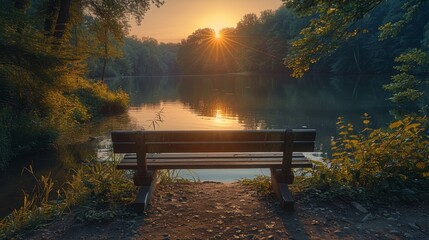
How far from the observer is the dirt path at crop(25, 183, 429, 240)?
409 cm

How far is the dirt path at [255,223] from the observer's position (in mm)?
4086

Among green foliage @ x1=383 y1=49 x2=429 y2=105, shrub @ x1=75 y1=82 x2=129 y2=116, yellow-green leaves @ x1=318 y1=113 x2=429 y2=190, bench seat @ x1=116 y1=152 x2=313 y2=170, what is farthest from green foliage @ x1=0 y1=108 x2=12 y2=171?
green foliage @ x1=383 y1=49 x2=429 y2=105

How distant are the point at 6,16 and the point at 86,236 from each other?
29.3 ft

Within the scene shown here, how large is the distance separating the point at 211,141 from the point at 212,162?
47 centimetres

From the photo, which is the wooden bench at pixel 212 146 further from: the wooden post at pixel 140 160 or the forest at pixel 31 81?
the forest at pixel 31 81

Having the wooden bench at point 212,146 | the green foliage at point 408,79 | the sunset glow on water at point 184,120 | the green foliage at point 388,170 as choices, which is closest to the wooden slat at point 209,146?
the wooden bench at point 212,146

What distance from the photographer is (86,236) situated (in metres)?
4.08

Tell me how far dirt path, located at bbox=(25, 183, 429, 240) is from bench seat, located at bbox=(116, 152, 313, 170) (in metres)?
0.59

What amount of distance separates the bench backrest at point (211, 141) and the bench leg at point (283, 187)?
443 millimetres

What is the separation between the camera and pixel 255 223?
442 centimetres

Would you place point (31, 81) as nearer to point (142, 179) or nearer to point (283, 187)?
point (142, 179)

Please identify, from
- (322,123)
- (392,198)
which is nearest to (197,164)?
(392,198)

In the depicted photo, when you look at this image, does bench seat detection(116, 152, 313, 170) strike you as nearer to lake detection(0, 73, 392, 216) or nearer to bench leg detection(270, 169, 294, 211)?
bench leg detection(270, 169, 294, 211)

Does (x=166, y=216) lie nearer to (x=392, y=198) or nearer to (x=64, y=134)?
(x=392, y=198)
